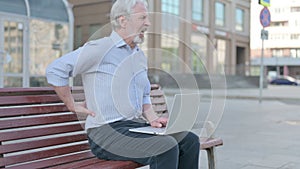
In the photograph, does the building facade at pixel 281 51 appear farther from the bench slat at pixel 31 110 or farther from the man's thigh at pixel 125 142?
the man's thigh at pixel 125 142

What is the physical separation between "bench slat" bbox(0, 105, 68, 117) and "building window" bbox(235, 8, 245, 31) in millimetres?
42952

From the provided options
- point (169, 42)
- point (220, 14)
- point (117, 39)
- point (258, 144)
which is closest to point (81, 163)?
point (117, 39)

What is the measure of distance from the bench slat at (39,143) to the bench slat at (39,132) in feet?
0.14

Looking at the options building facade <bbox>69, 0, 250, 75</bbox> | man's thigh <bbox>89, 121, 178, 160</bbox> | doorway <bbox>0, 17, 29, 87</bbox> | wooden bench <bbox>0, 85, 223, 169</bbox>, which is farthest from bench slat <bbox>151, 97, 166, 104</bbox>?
building facade <bbox>69, 0, 250, 75</bbox>

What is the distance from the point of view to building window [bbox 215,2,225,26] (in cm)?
4122

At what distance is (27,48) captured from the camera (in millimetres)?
11828

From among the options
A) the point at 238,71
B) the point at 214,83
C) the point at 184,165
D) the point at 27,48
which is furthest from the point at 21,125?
the point at 238,71

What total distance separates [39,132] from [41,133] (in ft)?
0.06

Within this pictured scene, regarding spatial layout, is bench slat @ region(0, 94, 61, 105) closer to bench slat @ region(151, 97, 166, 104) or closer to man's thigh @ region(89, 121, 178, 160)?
man's thigh @ region(89, 121, 178, 160)

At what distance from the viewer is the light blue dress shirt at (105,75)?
2.71 meters

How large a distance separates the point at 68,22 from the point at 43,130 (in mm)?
10161

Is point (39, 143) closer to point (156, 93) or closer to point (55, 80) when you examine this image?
point (55, 80)

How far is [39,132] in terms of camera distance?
3.01m

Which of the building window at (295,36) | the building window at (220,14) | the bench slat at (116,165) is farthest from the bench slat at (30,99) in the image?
the building window at (295,36)
